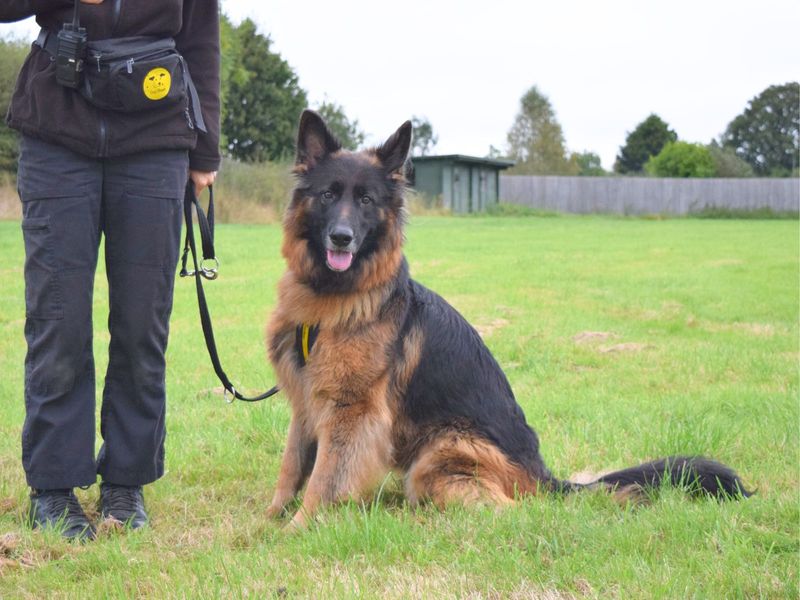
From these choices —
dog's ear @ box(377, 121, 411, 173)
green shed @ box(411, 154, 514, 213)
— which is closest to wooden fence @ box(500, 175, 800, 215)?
green shed @ box(411, 154, 514, 213)

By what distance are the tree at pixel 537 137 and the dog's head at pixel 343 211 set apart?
7429 centimetres

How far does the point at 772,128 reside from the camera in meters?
74.2

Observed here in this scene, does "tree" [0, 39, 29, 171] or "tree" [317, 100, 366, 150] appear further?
"tree" [317, 100, 366, 150]

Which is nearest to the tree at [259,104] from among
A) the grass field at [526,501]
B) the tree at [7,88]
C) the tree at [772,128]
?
the tree at [7,88]

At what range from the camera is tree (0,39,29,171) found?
25.0m

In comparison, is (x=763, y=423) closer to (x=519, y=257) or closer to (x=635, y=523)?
(x=635, y=523)

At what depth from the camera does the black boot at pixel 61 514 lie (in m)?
3.58

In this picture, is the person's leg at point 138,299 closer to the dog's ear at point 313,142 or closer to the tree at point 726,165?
the dog's ear at point 313,142

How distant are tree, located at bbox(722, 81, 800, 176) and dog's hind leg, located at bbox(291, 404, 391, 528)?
76.3m

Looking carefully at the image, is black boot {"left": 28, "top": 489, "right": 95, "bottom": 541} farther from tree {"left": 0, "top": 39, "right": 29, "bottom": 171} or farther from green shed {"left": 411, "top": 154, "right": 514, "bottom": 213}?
green shed {"left": 411, "top": 154, "right": 514, "bottom": 213}

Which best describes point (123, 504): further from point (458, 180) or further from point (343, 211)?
point (458, 180)

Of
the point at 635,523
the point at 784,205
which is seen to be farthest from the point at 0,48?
the point at 784,205

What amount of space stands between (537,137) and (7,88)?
60.6 meters

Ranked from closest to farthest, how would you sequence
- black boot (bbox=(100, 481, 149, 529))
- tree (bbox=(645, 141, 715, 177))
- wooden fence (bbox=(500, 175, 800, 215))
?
black boot (bbox=(100, 481, 149, 529))
wooden fence (bbox=(500, 175, 800, 215))
tree (bbox=(645, 141, 715, 177))
